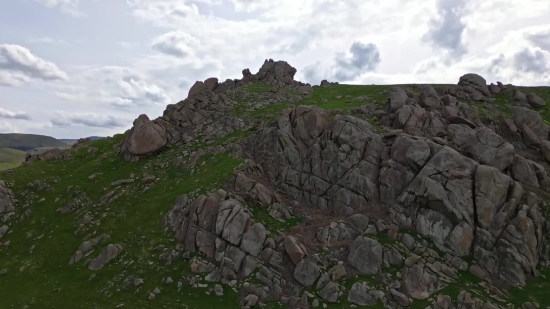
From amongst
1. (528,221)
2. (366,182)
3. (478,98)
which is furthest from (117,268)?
→ (478,98)

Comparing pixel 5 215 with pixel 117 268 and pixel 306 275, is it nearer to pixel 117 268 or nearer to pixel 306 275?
pixel 117 268

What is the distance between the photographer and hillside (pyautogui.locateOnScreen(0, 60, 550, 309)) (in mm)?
33906

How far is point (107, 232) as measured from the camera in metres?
44.1

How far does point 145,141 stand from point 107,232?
2136 centimetres

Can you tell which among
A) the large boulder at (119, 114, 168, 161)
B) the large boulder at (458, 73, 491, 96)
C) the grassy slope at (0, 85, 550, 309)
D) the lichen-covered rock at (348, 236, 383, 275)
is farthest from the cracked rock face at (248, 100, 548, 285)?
the large boulder at (458, 73, 491, 96)

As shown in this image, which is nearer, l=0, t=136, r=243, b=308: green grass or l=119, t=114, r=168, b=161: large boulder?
l=0, t=136, r=243, b=308: green grass

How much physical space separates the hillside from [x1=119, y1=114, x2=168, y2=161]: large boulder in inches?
9.8

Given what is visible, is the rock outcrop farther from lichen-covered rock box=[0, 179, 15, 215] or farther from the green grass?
lichen-covered rock box=[0, 179, 15, 215]

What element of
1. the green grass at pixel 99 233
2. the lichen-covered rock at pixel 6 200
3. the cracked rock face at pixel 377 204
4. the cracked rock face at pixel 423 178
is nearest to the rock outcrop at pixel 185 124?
the green grass at pixel 99 233

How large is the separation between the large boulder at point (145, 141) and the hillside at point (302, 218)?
0.25m

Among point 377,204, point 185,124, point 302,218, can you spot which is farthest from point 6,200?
point 377,204

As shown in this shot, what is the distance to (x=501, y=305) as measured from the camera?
3092cm

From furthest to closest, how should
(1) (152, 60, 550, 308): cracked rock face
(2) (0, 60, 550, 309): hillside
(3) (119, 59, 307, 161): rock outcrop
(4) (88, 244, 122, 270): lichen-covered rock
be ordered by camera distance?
(3) (119, 59, 307, 161): rock outcrop < (4) (88, 244, 122, 270): lichen-covered rock < (1) (152, 60, 550, 308): cracked rock face < (2) (0, 60, 550, 309): hillside

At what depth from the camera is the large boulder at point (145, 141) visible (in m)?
61.2
